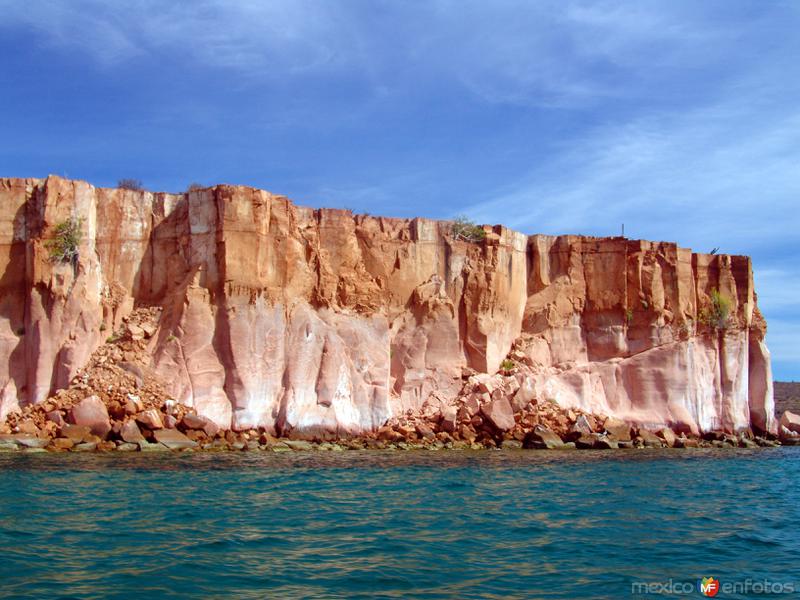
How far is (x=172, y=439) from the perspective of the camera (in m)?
24.8

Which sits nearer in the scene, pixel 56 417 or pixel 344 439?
pixel 56 417

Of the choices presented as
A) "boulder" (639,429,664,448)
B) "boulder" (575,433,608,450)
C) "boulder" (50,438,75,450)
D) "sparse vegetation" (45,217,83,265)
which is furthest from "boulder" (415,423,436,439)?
"sparse vegetation" (45,217,83,265)

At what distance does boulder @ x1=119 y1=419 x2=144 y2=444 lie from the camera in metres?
24.4

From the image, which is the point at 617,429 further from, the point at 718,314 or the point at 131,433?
the point at 131,433

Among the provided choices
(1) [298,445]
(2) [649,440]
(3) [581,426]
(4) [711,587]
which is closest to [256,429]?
(1) [298,445]

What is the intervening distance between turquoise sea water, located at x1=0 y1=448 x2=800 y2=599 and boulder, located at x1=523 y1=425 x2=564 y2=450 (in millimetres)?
7097

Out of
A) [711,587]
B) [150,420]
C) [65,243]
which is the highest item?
[65,243]

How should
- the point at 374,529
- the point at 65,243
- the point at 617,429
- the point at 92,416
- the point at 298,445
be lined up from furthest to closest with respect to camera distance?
the point at 617,429 → the point at 65,243 → the point at 298,445 → the point at 92,416 → the point at 374,529

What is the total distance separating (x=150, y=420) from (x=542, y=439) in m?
12.7

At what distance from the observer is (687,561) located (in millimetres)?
11242

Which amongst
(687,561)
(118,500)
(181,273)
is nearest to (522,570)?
(687,561)

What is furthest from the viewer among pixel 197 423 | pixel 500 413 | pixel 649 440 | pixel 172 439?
pixel 649 440

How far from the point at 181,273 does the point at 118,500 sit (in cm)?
1615

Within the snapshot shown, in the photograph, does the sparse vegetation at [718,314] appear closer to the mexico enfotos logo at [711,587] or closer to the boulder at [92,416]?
the boulder at [92,416]
